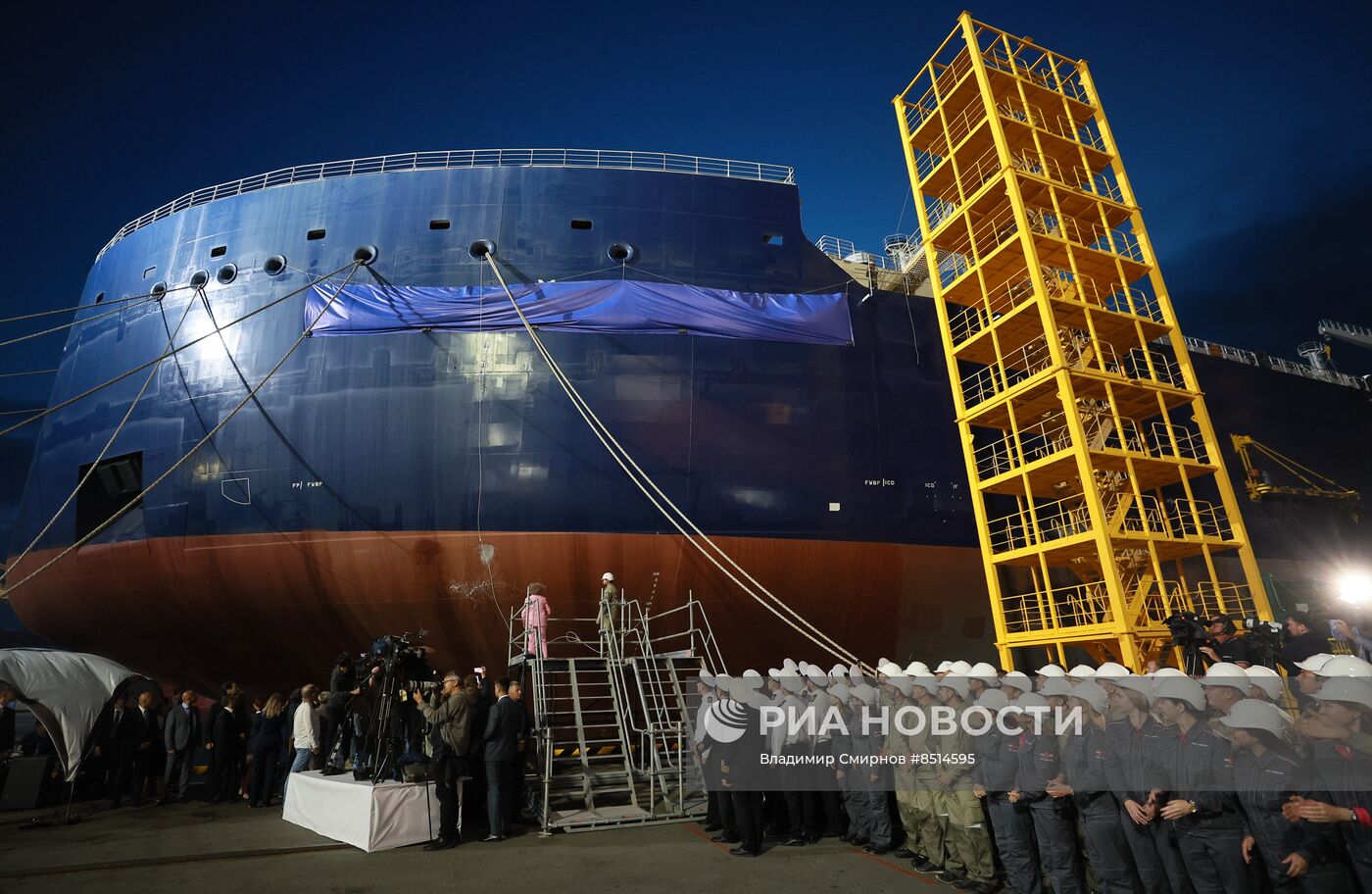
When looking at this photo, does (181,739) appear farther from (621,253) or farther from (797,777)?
A: (621,253)

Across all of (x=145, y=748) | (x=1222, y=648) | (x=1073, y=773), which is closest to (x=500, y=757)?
(x=1073, y=773)

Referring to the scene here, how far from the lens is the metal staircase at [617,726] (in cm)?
695

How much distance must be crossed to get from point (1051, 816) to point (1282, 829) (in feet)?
4.03

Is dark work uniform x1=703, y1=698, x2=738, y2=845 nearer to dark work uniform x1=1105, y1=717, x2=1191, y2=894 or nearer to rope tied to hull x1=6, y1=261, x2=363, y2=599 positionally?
dark work uniform x1=1105, y1=717, x2=1191, y2=894

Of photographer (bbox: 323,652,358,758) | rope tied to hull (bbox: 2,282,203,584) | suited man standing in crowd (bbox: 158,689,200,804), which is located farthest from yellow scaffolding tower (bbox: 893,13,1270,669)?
rope tied to hull (bbox: 2,282,203,584)

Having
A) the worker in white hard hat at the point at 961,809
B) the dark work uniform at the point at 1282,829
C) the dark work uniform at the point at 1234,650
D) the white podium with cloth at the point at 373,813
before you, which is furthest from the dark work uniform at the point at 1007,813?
the white podium with cloth at the point at 373,813

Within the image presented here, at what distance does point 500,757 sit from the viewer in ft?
20.2

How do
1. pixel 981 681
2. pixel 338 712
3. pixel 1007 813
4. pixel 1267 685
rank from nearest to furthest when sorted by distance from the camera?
pixel 1267 685 < pixel 1007 813 < pixel 981 681 < pixel 338 712

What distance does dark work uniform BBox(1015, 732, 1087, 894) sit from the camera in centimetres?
419

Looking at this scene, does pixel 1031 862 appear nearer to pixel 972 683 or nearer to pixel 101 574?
pixel 972 683

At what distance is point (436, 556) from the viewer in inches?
413

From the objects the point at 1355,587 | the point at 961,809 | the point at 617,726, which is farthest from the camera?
the point at 1355,587

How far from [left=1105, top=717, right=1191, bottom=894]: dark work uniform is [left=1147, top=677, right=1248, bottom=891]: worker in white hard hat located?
65mm

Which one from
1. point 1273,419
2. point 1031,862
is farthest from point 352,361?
point 1273,419
